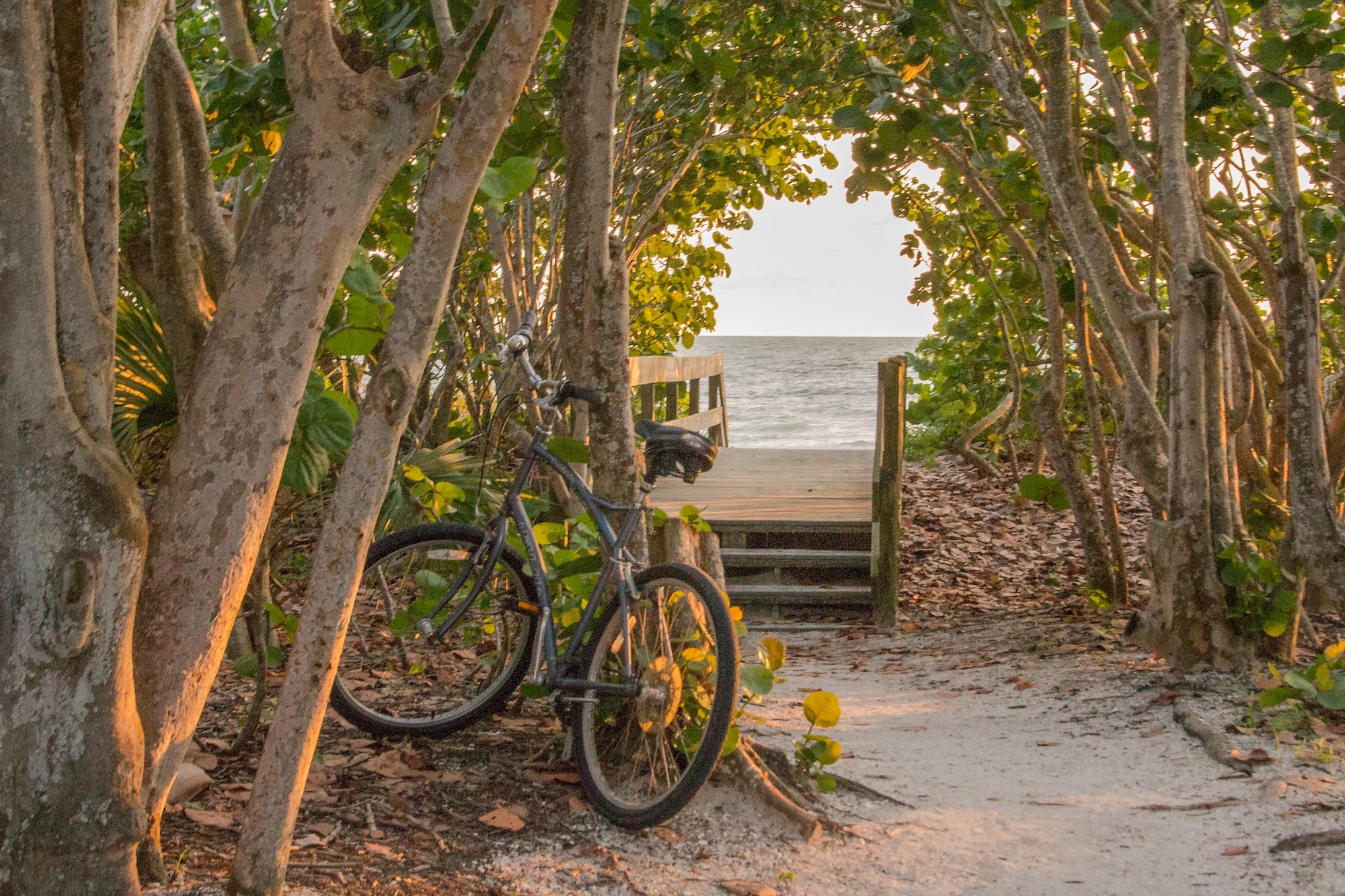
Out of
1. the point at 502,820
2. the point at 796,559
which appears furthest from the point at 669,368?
the point at 502,820

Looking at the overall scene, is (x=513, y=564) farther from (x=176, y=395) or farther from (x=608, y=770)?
(x=176, y=395)

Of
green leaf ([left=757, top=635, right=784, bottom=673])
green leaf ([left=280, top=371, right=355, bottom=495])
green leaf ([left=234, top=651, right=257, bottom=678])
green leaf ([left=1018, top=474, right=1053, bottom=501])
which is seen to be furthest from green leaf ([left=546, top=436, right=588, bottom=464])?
green leaf ([left=1018, top=474, right=1053, bottom=501])

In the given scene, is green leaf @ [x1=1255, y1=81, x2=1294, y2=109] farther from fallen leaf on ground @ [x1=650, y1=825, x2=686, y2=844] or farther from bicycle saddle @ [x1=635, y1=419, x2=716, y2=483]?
fallen leaf on ground @ [x1=650, y1=825, x2=686, y2=844]

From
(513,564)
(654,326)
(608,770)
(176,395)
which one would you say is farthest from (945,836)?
(654,326)

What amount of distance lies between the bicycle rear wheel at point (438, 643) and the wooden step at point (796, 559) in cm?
Result: 286

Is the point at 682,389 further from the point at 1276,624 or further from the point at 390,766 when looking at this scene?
the point at 390,766

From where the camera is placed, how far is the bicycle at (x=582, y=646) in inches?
107

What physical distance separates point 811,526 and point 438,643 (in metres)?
3.40

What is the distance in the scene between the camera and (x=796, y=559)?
6.32 meters

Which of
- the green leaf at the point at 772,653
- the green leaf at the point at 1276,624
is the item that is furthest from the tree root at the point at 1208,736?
the green leaf at the point at 772,653

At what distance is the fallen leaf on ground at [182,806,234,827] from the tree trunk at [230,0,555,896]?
49cm

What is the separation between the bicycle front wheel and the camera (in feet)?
8.58

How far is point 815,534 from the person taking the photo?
659 centimetres

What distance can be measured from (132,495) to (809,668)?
365 cm
